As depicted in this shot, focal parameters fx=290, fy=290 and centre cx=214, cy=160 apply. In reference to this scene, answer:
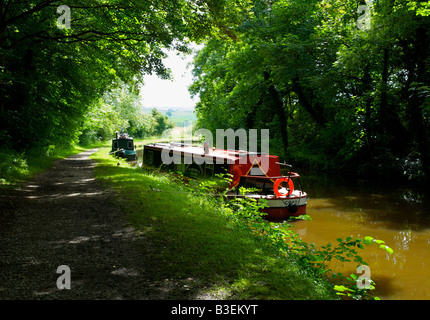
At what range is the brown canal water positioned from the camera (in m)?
5.77

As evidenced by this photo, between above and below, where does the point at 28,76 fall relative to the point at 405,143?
above

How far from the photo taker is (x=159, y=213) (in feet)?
20.1

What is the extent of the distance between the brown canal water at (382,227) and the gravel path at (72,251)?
14.3 ft

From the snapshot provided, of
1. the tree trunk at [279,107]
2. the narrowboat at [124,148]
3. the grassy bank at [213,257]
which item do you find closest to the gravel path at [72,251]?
the grassy bank at [213,257]

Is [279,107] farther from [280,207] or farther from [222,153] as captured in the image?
[280,207]

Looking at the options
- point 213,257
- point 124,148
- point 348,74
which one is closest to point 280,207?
point 213,257

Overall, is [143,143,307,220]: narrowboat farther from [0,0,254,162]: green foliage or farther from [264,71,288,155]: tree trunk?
[264,71,288,155]: tree trunk

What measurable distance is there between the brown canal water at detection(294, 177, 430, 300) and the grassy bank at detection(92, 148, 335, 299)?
2392mm

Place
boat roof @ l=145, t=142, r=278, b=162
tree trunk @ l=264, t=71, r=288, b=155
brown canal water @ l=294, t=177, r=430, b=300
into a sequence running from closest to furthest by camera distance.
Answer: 1. brown canal water @ l=294, t=177, r=430, b=300
2. boat roof @ l=145, t=142, r=278, b=162
3. tree trunk @ l=264, t=71, r=288, b=155

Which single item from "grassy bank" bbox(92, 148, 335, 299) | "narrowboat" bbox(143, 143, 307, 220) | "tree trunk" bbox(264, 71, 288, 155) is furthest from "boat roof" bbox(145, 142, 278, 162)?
"tree trunk" bbox(264, 71, 288, 155)

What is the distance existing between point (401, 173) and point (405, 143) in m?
2.50

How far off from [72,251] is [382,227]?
28.9 ft

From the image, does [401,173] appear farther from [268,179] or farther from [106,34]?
[106,34]

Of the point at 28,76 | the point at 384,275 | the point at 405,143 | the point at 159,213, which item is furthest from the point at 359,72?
the point at 28,76
